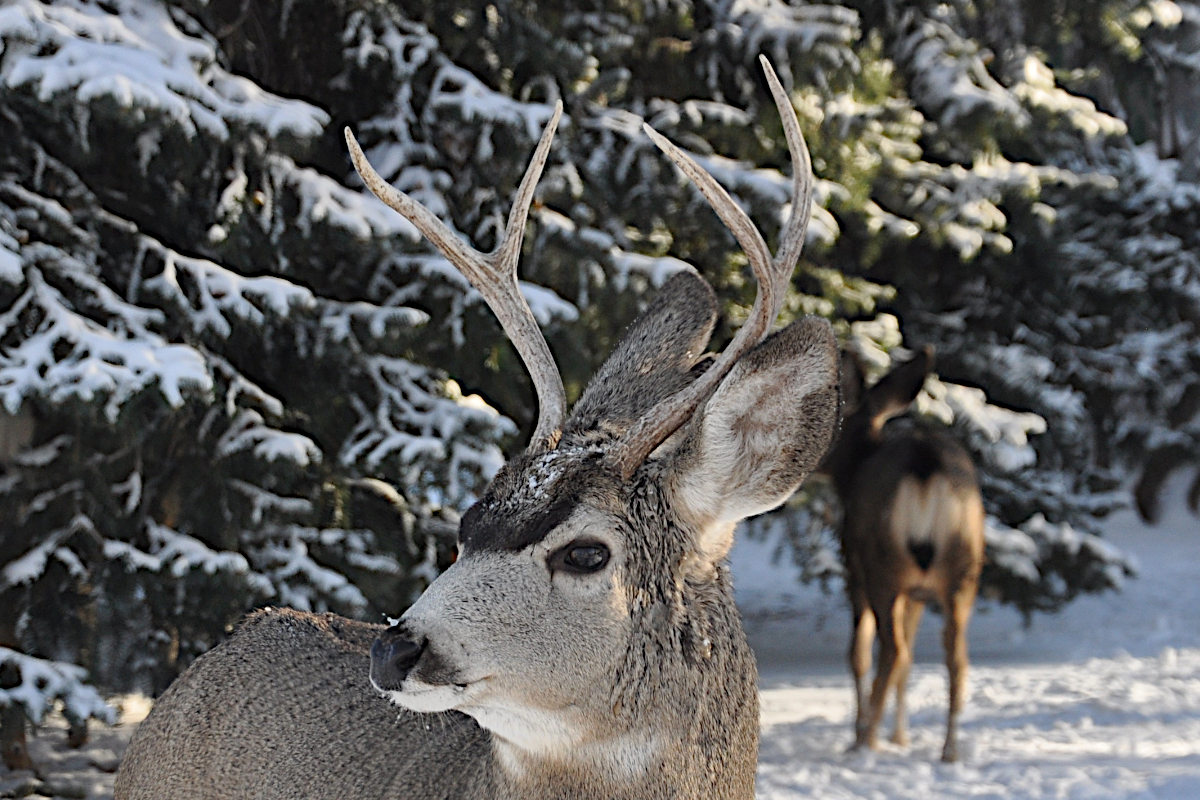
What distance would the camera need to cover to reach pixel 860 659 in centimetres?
713

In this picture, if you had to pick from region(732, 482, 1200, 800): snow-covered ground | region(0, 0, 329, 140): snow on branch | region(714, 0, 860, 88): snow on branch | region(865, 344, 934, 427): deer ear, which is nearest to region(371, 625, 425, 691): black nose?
region(0, 0, 329, 140): snow on branch

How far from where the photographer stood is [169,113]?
464 cm

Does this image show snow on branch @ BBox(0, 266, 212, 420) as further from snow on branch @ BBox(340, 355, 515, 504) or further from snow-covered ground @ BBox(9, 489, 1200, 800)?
snow-covered ground @ BBox(9, 489, 1200, 800)

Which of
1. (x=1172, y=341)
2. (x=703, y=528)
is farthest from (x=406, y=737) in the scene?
(x=1172, y=341)

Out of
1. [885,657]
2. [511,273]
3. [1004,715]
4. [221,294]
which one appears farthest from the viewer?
[1004,715]

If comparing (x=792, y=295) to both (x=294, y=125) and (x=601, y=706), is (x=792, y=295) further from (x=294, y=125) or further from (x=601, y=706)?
(x=601, y=706)

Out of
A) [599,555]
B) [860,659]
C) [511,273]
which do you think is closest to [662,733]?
[599,555]

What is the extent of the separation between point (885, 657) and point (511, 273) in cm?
474

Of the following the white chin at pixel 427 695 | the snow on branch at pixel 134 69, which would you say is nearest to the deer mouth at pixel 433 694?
the white chin at pixel 427 695

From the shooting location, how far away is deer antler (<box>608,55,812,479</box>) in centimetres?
246

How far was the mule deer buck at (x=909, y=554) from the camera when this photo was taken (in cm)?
677

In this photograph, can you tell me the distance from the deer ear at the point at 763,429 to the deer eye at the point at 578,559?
0.72 ft

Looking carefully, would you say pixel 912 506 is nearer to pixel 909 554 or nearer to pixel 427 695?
pixel 909 554

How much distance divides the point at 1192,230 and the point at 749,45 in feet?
25.2
